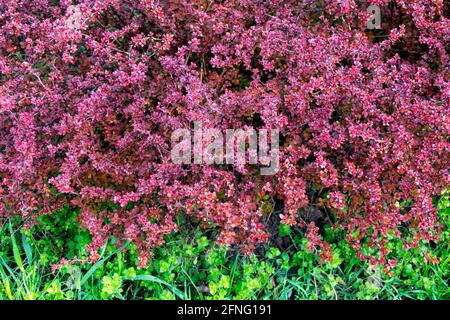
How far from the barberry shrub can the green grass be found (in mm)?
186

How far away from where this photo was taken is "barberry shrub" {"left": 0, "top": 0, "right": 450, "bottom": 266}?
2.24 metres

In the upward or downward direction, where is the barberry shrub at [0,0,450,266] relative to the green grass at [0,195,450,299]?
upward

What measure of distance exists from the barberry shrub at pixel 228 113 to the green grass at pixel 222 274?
0.61ft

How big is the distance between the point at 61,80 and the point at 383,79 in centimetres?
160

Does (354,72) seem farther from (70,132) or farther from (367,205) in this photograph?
(70,132)

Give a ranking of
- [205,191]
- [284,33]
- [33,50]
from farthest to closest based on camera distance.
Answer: [33,50], [284,33], [205,191]

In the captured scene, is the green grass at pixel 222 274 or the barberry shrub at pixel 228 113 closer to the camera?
the barberry shrub at pixel 228 113

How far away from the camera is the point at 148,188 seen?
2.25m

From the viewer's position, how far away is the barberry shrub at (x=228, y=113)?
2244 mm

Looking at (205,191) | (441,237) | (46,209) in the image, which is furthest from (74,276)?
(441,237)

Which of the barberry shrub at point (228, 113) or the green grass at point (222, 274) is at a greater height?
the barberry shrub at point (228, 113)

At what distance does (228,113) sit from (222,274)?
34.4 inches

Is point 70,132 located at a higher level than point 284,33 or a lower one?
lower

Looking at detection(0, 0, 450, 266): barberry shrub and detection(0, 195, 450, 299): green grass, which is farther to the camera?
detection(0, 195, 450, 299): green grass
